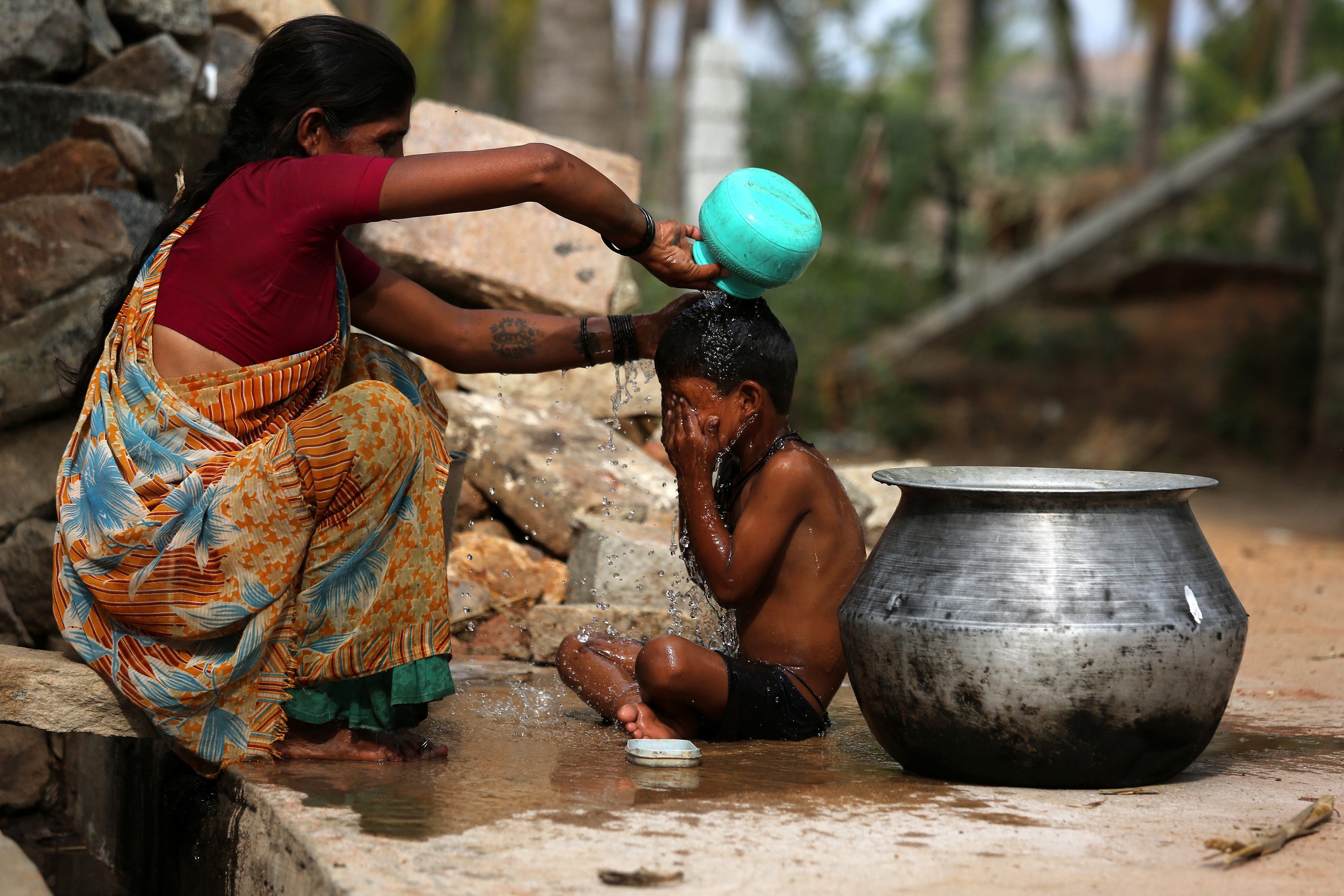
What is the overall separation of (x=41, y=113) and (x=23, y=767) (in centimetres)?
279

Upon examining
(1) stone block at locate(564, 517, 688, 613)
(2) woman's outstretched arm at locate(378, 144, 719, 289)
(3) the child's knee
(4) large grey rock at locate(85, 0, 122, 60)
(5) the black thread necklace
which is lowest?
(3) the child's knee

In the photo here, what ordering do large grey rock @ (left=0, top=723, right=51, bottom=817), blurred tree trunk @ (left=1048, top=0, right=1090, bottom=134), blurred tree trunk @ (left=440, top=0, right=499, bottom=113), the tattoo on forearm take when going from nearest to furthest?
the tattoo on forearm
large grey rock @ (left=0, top=723, right=51, bottom=817)
blurred tree trunk @ (left=440, top=0, right=499, bottom=113)
blurred tree trunk @ (left=1048, top=0, right=1090, bottom=134)

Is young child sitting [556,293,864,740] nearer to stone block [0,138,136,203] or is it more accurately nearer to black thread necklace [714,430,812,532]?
black thread necklace [714,430,812,532]

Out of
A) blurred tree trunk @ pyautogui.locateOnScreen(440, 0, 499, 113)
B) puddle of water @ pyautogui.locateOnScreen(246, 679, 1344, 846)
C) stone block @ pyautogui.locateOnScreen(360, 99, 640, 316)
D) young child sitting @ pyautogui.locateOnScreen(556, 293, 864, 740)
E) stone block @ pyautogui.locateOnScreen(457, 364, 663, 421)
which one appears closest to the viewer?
puddle of water @ pyautogui.locateOnScreen(246, 679, 1344, 846)

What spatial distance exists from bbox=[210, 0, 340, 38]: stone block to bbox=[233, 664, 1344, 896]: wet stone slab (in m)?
3.89

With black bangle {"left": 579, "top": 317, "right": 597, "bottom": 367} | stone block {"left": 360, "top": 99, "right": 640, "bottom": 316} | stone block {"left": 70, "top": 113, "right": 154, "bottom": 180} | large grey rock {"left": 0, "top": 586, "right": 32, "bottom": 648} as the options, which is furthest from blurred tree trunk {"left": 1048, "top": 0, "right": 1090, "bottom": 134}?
large grey rock {"left": 0, "top": 586, "right": 32, "bottom": 648}

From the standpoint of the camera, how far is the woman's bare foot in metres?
2.85

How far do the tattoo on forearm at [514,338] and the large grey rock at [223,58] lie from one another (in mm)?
2475

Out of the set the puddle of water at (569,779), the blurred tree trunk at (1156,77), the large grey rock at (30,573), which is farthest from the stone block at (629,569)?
the blurred tree trunk at (1156,77)

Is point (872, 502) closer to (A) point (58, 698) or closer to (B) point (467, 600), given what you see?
(B) point (467, 600)

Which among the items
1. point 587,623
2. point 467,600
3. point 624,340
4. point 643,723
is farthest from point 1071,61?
point 643,723

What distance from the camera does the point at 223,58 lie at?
18.6ft

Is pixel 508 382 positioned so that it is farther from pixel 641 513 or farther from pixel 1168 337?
pixel 1168 337

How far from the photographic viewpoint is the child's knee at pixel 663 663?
291cm
